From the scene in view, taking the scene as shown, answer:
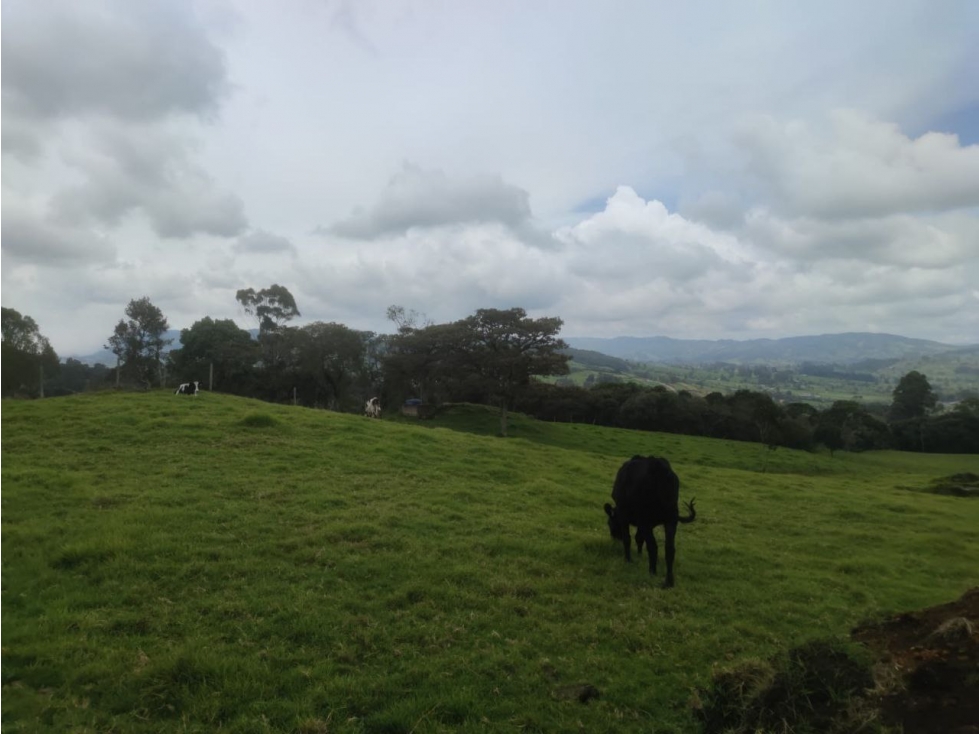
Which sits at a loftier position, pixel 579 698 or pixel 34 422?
pixel 34 422

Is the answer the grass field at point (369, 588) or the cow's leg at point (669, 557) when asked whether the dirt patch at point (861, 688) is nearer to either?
the grass field at point (369, 588)

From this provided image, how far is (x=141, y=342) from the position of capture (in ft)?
192

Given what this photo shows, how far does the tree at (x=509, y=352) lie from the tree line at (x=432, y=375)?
92 mm

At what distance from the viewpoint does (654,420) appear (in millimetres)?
63562

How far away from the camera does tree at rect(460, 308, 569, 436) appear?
46594 millimetres

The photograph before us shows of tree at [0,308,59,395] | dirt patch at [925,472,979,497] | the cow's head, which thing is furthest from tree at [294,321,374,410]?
the cow's head

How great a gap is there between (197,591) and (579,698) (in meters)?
4.99

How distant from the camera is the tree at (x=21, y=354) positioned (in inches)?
1693

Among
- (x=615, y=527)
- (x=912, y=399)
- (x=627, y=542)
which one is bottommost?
(x=627, y=542)

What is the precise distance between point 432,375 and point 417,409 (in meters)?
3.24

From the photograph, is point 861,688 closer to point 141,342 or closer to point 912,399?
point 141,342

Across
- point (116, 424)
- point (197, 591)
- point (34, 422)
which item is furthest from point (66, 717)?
point (34, 422)

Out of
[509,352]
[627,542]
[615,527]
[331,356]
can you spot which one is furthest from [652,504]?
[331,356]

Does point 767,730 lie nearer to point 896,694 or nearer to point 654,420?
point 896,694
